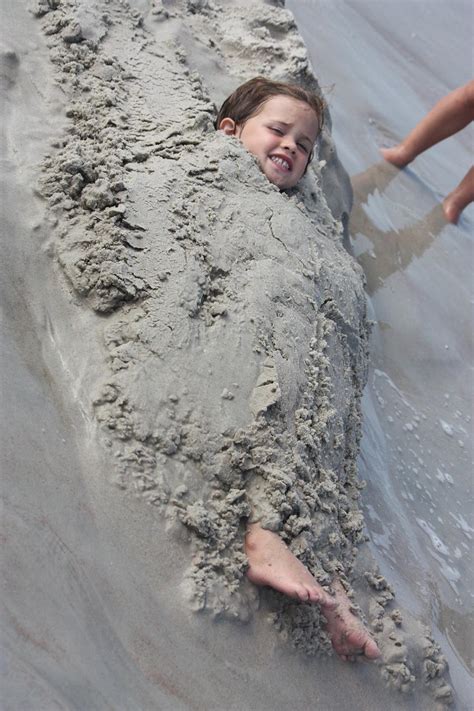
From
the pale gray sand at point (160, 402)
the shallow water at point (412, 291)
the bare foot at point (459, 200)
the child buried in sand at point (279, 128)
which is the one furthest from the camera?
the bare foot at point (459, 200)

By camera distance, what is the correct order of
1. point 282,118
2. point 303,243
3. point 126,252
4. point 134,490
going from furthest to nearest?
point 282,118 → point 303,243 → point 126,252 → point 134,490

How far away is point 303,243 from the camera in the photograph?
2430 mm

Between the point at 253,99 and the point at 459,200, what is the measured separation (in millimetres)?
1801

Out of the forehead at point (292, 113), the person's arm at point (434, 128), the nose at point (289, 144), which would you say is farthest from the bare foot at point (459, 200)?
the nose at point (289, 144)

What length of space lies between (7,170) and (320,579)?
143cm

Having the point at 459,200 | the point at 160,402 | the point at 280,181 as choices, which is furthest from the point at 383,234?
the point at 160,402

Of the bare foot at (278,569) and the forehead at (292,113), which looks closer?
the bare foot at (278,569)

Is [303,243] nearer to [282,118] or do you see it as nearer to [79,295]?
[282,118]

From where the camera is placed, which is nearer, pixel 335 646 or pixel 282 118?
pixel 335 646

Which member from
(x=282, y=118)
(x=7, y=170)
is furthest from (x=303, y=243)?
(x=7, y=170)

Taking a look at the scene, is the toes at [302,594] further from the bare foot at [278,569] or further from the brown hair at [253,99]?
the brown hair at [253,99]

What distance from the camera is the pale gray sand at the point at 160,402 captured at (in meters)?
1.60

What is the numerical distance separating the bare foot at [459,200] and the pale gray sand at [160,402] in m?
1.72

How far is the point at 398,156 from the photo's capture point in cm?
422
